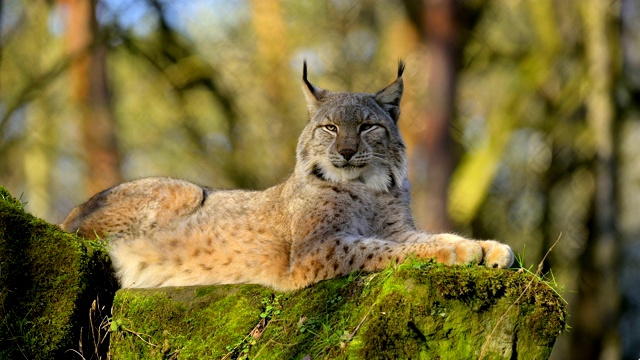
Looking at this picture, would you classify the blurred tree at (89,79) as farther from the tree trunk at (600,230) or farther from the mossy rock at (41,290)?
the mossy rock at (41,290)

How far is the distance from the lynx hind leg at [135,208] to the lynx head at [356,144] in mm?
899

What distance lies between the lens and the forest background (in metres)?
11.3

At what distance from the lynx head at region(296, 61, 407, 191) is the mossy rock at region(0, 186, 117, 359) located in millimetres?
1562

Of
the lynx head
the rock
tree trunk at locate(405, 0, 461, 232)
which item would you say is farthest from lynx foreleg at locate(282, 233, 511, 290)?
tree trunk at locate(405, 0, 461, 232)

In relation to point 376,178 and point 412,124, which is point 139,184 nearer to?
point 376,178

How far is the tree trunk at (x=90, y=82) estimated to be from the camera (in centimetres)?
1157

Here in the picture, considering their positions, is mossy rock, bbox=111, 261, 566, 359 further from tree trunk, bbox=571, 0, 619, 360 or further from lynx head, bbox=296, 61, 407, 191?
tree trunk, bbox=571, 0, 619, 360

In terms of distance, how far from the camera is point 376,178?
17.1 ft

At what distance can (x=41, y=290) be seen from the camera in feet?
14.3

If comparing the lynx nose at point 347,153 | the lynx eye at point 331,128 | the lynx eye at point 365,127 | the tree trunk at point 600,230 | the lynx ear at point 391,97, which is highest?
the lynx ear at point 391,97

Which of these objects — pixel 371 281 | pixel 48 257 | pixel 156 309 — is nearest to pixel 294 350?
pixel 371 281

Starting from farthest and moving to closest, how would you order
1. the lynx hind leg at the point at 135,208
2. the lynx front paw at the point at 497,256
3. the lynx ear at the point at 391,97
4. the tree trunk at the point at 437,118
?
the tree trunk at the point at 437,118
the lynx hind leg at the point at 135,208
the lynx ear at the point at 391,97
the lynx front paw at the point at 497,256

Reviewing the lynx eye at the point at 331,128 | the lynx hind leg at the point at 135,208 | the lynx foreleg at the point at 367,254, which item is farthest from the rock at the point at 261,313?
the lynx eye at the point at 331,128

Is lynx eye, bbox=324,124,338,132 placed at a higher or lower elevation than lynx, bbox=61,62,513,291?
higher
